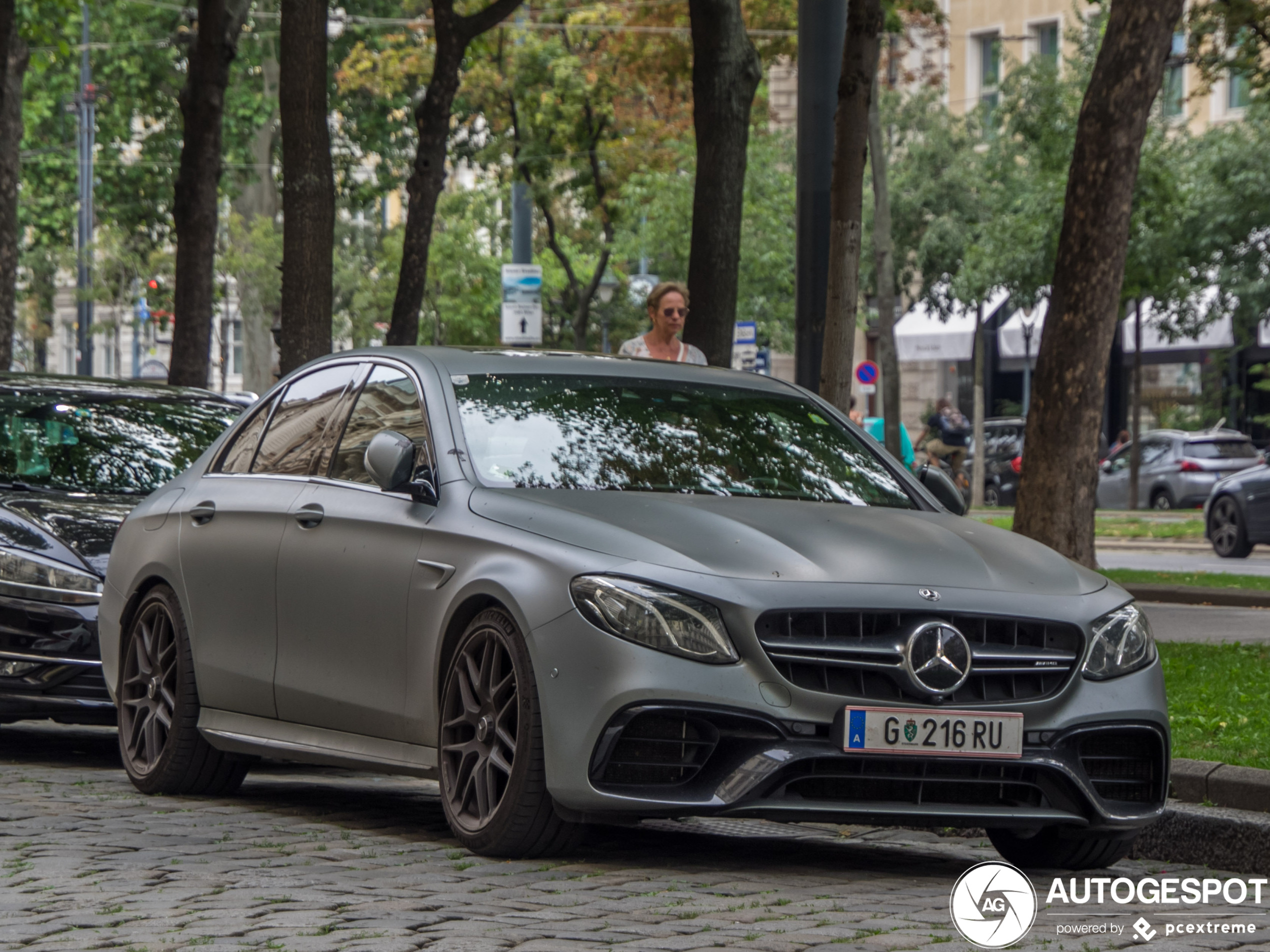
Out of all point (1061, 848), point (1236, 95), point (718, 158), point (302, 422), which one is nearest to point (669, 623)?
point (1061, 848)

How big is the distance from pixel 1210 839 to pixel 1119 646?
981 millimetres

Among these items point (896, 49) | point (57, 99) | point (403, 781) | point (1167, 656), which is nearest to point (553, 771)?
point (403, 781)

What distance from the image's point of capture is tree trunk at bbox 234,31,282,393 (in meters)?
53.4

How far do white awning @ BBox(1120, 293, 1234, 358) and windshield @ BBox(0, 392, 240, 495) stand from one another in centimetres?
3081

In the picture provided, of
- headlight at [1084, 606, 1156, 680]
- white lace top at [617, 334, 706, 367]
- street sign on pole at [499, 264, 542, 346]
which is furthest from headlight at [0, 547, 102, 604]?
street sign on pole at [499, 264, 542, 346]

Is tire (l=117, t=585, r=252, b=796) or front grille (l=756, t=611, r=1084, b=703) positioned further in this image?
tire (l=117, t=585, r=252, b=796)

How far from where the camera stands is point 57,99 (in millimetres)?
52531

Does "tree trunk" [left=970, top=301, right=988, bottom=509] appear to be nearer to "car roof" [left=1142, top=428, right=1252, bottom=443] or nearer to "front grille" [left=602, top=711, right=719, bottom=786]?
"car roof" [left=1142, top=428, right=1252, bottom=443]

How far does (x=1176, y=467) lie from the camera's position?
125 ft

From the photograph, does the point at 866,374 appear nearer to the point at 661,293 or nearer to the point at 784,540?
the point at 661,293

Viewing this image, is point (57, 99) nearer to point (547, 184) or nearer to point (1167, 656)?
point (547, 184)

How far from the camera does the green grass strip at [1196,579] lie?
1862 centimetres

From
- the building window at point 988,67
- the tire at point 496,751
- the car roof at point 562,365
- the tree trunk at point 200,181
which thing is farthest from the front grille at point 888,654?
the building window at point 988,67

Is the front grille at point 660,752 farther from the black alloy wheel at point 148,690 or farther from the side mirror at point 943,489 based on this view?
the black alloy wheel at point 148,690
